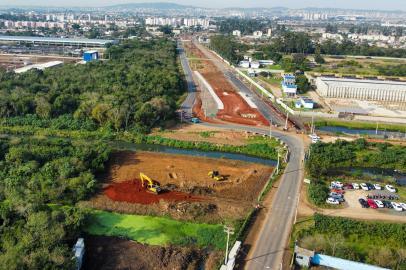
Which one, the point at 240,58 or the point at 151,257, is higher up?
the point at 240,58

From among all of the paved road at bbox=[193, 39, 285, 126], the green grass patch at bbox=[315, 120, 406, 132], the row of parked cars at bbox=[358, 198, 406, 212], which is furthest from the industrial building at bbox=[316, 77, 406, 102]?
the row of parked cars at bbox=[358, 198, 406, 212]

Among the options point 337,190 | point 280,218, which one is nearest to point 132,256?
point 280,218

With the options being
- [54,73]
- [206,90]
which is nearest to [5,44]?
[54,73]

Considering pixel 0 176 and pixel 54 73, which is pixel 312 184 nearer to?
pixel 0 176

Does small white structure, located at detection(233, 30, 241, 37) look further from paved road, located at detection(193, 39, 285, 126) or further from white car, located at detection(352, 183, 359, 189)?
white car, located at detection(352, 183, 359, 189)

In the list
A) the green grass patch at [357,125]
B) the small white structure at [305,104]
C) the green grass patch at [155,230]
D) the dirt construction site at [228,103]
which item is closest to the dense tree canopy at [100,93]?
the dirt construction site at [228,103]

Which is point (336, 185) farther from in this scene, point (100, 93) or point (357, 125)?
point (100, 93)
